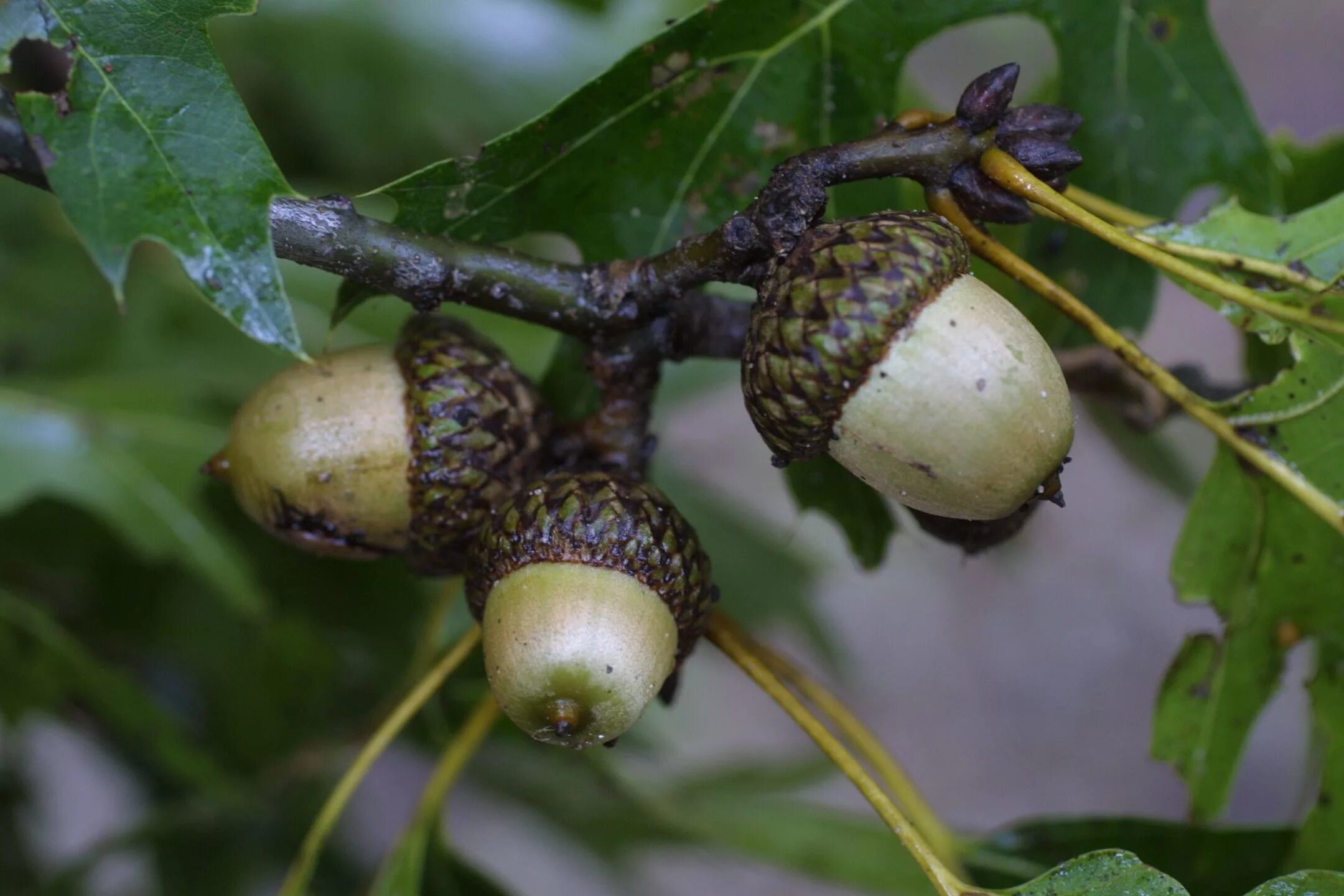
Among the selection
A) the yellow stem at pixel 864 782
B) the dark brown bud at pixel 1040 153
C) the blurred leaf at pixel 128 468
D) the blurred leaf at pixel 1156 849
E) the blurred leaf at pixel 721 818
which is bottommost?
the blurred leaf at pixel 721 818

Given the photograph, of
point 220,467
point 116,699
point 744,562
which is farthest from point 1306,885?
point 116,699

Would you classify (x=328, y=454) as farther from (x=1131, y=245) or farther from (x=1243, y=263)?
(x=1243, y=263)

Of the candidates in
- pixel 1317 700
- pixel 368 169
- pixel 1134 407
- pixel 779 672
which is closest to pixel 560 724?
pixel 779 672

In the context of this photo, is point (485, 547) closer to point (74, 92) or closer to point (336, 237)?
point (336, 237)

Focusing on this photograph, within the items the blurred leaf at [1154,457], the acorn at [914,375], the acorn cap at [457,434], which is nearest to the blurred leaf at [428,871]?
the acorn cap at [457,434]

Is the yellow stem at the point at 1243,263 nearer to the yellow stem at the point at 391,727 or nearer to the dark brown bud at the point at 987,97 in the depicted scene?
the dark brown bud at the point at 987,97

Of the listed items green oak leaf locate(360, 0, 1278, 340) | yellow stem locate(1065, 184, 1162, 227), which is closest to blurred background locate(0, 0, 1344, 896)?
green oak leaf locate(360, 0, 1278, 340)
